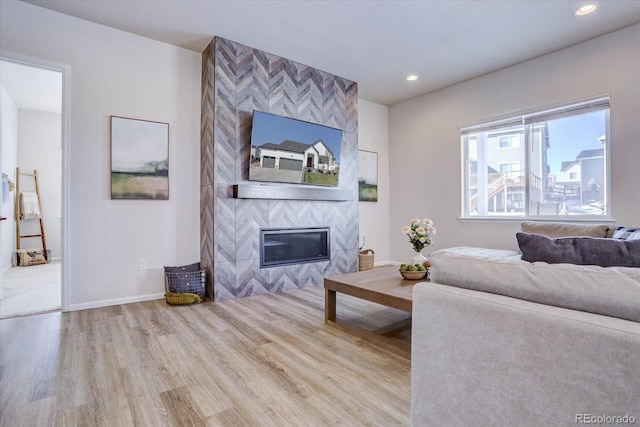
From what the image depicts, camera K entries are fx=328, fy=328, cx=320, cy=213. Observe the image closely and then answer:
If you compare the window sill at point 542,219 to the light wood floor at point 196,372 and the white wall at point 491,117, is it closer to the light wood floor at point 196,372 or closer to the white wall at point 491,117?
the white wall at point 491,117

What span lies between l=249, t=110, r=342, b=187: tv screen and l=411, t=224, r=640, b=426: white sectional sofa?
280 centimetres

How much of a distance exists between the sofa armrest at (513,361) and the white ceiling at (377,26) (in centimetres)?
282

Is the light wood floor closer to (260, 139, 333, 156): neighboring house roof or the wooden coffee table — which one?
the wooden coffee table

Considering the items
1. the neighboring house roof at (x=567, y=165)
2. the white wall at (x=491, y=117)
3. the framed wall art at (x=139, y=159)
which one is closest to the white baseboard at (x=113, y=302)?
the framed wall art at (x=139, y=159)

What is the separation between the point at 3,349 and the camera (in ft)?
7.27

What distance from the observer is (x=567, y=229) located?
3.22 metres

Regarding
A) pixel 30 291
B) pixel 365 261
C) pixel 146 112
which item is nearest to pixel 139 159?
pixel 146 112

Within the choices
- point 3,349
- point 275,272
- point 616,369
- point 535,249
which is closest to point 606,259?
point 535,249

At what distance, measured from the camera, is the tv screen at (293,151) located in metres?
3.65

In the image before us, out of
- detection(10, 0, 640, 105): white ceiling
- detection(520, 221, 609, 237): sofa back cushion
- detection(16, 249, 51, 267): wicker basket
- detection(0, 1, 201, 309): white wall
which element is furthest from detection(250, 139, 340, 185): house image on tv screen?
detection(16, 249, 51, 267): wicker basket

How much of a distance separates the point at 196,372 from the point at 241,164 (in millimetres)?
2279

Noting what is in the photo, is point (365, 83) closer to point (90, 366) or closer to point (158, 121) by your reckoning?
point (158, 121)

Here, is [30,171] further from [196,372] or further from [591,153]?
[591,153]

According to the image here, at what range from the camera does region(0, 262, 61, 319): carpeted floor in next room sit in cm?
307
